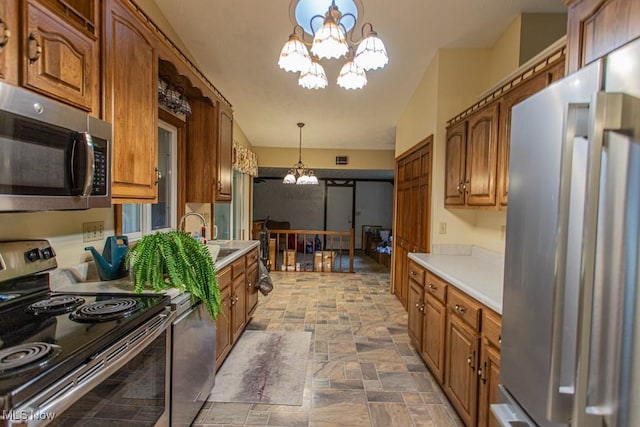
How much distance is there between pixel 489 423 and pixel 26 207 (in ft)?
7.48

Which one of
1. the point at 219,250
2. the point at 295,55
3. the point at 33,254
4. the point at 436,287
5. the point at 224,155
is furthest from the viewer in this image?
the point at 224,155

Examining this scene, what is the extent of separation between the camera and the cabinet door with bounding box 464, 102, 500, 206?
2213 mm

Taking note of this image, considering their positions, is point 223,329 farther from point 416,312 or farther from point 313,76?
point 313,76

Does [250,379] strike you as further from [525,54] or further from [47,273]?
[525,54]

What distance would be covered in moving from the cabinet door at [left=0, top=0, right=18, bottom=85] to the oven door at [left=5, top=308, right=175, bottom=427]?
99cm

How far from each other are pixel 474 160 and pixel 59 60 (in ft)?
8.67

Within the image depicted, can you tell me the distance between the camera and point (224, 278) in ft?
7.87

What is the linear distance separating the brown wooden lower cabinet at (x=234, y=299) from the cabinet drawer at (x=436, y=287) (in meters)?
1.57

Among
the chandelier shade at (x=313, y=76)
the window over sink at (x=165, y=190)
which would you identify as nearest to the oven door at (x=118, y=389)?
the window over sink at (x=165, y=190)

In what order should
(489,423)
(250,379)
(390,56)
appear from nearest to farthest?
1. (489,423)
2. (250,379)
3. (390,56)

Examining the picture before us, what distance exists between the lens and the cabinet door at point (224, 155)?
10.2ft

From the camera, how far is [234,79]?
3.85 m

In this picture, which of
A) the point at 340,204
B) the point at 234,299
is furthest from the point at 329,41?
the point at 340,204

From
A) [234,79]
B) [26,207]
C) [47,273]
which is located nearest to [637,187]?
[26,207]
